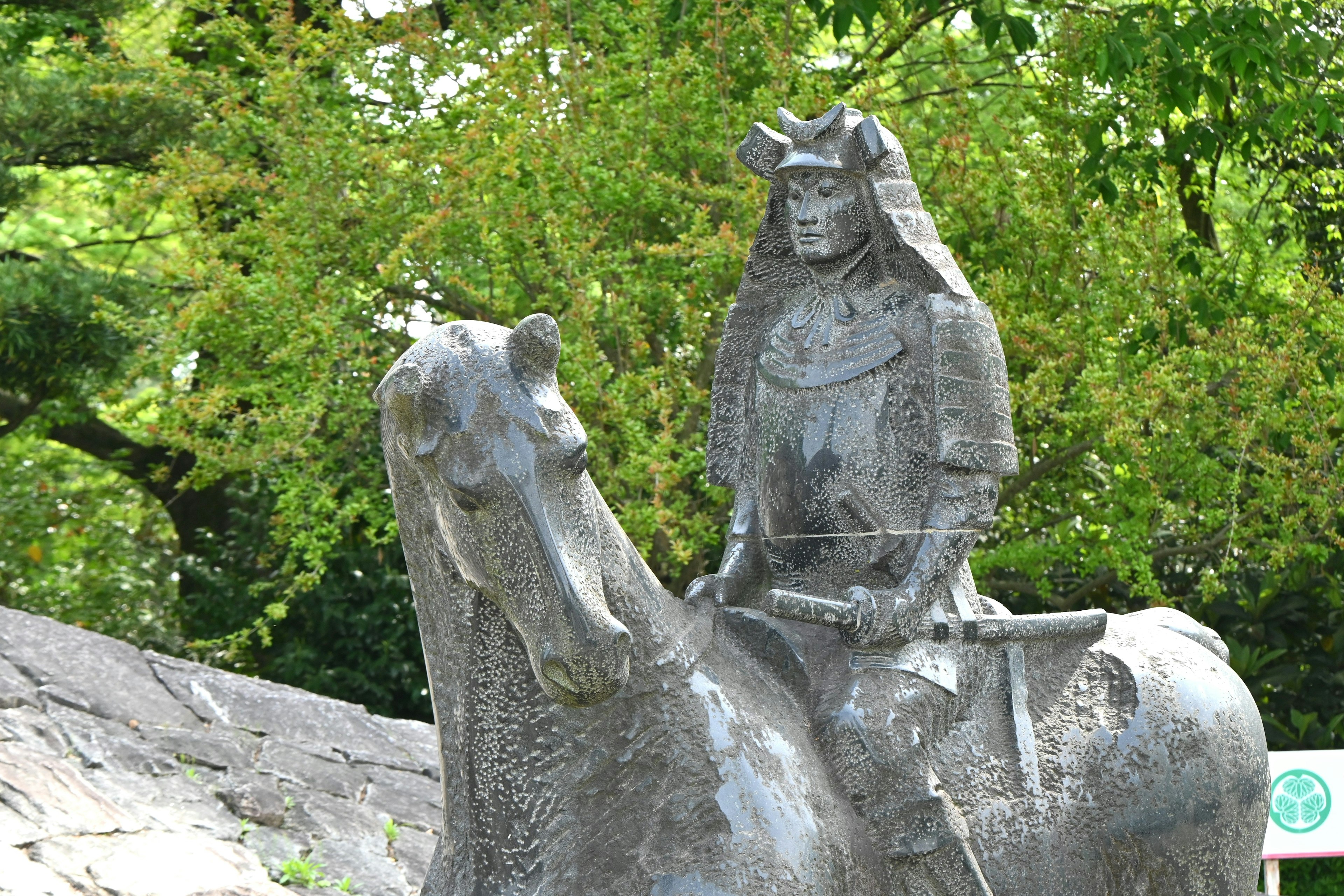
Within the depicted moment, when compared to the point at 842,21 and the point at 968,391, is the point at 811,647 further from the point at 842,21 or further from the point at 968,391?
the point at 842,21

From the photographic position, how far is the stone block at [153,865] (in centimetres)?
465

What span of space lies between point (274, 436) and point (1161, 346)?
4.35 meters

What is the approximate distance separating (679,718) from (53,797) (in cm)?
379

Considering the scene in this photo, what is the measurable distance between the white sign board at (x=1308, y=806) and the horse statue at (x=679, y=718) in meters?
2.73

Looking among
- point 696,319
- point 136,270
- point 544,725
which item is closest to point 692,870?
point 544,725

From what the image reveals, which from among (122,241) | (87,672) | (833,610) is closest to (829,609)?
(833,610)

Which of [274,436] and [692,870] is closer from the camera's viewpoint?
[692,870]

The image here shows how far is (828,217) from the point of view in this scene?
2705mm

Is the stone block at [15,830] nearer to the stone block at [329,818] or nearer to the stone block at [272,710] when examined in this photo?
the stone block at [329,818]

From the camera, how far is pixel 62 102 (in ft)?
26.2

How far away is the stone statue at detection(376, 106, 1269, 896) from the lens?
1.96 meters

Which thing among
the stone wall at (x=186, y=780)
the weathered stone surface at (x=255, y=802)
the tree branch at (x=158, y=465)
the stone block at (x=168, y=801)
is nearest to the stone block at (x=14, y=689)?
the stone wall at (x=186, y=780)

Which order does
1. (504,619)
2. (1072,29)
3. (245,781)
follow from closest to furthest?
(504,619) → (245,781) → (1072,29)

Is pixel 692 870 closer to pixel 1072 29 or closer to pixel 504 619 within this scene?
pixel 504 619
